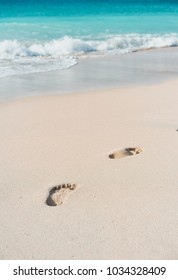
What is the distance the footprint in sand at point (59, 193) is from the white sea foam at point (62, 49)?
202 inches

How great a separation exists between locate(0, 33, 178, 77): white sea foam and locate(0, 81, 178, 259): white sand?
A: 3675 mm

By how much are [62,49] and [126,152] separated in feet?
28.7

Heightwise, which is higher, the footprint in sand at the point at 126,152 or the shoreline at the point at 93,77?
the shoreline at the point at 93,77

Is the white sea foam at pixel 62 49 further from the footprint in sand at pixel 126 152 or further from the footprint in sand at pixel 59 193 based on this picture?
the footprint in sand at pixel 59 193

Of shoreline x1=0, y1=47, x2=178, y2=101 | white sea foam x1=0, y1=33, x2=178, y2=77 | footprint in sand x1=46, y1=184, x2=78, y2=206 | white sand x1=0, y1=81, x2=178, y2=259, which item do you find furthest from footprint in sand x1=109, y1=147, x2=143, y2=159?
white sea foam x1=0, y1=33, x2=178, y2=77

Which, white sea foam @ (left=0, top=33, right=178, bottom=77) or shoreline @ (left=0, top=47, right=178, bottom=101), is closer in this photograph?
shoreline @ (left=0, top=47, right=178, bottom=101)

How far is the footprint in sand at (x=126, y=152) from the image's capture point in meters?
3.82

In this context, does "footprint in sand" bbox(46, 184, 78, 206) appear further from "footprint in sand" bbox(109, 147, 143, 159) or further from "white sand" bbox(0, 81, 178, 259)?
"footprint in sand" bbox(109, 147, 143, 159)

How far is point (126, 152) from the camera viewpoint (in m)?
3.90

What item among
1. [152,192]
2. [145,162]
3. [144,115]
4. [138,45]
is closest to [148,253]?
[152,192]

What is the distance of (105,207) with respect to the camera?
117 inches

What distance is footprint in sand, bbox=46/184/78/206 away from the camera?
3045 mm

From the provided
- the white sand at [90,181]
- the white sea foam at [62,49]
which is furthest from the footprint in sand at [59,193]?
the white sea foam at [62,49]

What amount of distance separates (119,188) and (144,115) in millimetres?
2052
